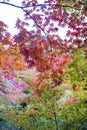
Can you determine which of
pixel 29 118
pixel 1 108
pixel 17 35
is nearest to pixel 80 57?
pixel 17 35

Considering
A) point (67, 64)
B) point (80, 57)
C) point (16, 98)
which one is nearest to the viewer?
point (80, 57)

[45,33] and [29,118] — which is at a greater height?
[45,33]

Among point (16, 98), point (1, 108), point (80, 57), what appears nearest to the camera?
point (80, 57)

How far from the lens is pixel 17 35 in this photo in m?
4.18

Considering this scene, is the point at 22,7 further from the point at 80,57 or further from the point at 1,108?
the point at 1,108

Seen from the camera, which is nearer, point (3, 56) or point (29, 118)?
point (3, 56)

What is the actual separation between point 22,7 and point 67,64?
1.20 metres

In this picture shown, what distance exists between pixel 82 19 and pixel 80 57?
0.90 meters

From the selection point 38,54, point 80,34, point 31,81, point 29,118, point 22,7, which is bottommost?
point 29,118

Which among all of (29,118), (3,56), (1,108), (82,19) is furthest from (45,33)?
(1,108)

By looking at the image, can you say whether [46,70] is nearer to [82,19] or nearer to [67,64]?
[67,64]

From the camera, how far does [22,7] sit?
433cm

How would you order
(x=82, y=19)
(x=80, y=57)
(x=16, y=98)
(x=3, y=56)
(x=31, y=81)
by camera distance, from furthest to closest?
(x=31, y=81) → (x=16, y=98) → (x=3, y=56) → (x=82, y=19) → (x=80, y=57)

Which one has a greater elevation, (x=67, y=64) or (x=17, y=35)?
(x=17, y=35)
